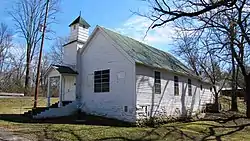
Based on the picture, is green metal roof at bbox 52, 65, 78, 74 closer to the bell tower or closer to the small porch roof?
the small porch roof

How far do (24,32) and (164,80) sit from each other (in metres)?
28.0

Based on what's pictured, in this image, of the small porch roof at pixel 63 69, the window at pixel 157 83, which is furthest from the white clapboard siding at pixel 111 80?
the window at pixel 157 83

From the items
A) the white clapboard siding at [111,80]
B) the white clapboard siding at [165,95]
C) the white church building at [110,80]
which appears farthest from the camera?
the white clapboard siding at [165,95]

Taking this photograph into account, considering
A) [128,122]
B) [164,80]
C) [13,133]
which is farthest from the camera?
[164,80]

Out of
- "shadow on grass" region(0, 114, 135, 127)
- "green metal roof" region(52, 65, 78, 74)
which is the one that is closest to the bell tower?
"green metal roof" region(52, 65, 78, 74)

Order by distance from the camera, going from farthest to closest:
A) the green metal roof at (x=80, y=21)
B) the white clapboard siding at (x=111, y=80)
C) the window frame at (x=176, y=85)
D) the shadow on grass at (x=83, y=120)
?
1. the window frame at (x=176, y=85)
2. the green metal roof at (x=80, y=21)
3. the white clapboard siding at (x=111, y=80)
4. the shadow on grass at (x=83, y=120)

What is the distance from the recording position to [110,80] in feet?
53.9

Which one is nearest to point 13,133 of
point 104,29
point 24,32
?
point 104,29

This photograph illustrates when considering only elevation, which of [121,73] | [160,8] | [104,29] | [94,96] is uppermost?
[104,29]

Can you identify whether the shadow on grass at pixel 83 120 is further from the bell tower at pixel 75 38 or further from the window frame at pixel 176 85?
the window frame at pixel 176 85

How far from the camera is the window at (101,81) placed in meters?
16.6

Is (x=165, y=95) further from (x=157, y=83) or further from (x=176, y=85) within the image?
(x=176, y=85)

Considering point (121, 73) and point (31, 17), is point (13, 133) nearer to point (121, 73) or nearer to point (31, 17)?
point (121, 73)

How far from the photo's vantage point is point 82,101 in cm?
1784
